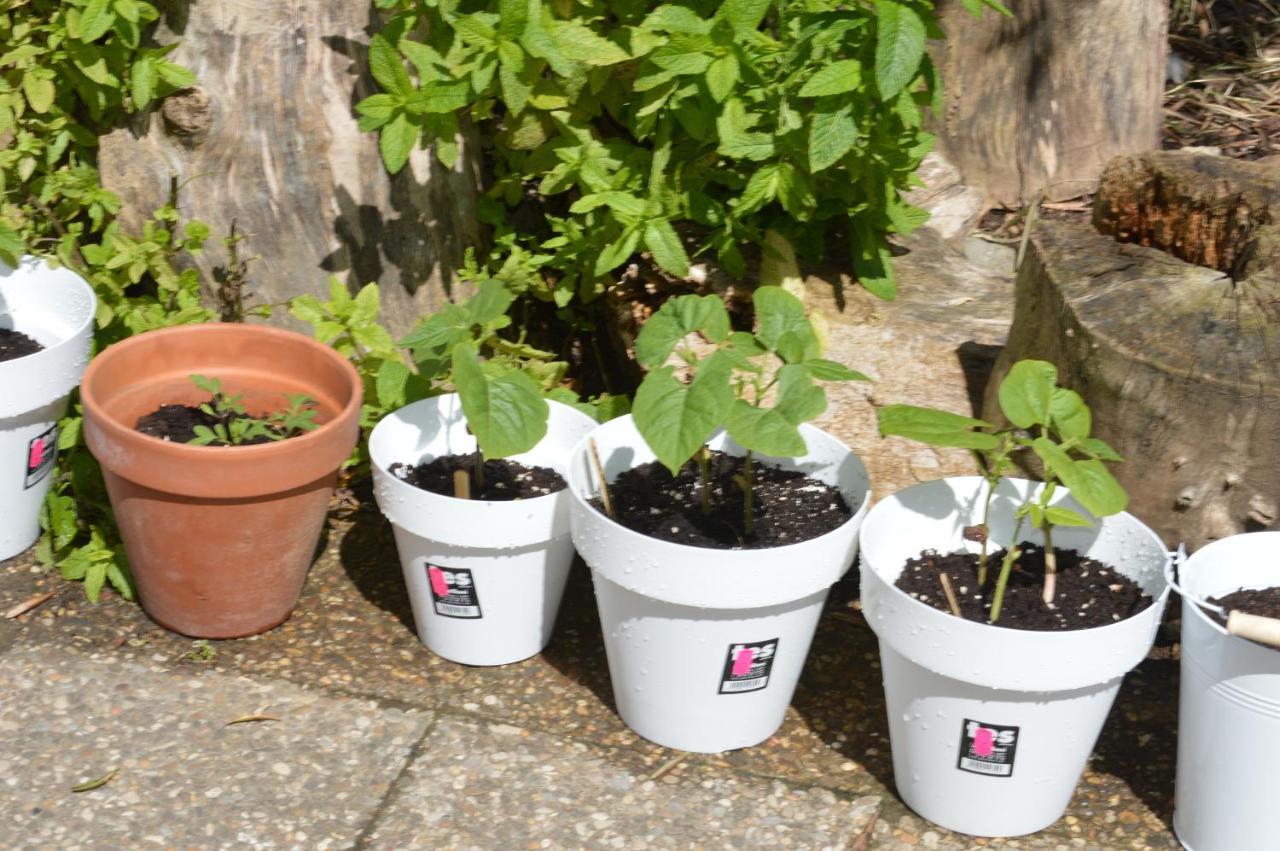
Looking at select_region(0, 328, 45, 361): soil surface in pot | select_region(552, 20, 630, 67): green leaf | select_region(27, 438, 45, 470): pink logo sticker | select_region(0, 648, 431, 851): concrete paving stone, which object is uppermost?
select_region(552, 20, 630, 67): green leaf

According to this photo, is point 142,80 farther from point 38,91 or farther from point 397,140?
point 397,140

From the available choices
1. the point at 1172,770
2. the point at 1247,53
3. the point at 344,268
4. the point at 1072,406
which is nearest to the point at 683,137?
the point at 344,268

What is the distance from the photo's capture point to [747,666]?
2.46 meters

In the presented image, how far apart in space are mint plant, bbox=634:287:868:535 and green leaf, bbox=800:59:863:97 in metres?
0.35

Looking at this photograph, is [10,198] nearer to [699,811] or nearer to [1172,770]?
[699,811]

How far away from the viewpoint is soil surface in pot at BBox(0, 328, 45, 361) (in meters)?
2.92

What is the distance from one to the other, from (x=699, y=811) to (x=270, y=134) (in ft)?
5.31

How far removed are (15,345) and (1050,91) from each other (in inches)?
94.0

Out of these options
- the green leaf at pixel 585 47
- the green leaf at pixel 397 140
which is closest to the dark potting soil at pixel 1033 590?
the green leaf at pixel 585 47

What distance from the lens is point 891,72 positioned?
243 cm

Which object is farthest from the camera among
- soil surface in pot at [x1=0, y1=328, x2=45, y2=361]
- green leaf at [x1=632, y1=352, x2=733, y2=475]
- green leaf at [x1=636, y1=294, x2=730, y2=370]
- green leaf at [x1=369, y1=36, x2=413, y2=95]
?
soil surface in pot at [x1=0, y1=328, x2=45, y2=361]

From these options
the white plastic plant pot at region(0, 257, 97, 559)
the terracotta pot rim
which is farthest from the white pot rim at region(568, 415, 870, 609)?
the white plastic plant pot at region(0, 257, 97, 559)

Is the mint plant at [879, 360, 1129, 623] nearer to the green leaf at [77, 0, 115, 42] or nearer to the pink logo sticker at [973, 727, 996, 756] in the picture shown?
the pink logo sticker at [973, 727, 996, 756]

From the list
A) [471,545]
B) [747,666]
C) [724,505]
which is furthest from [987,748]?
[471,545]
